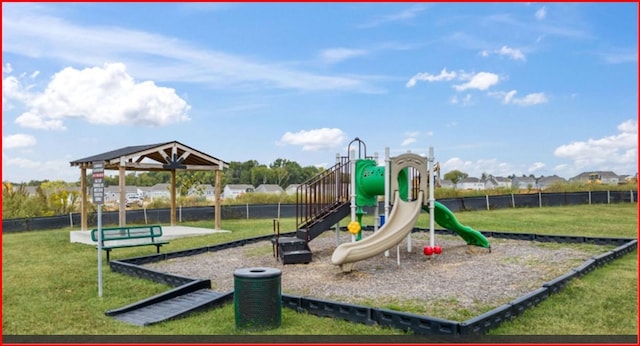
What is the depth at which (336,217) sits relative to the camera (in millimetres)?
10875

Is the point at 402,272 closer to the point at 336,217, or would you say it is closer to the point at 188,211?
the point at 336,217

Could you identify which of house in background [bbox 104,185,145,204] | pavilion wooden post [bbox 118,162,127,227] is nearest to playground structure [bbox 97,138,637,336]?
pavilion wooden post [bbox 118,162,127,227]

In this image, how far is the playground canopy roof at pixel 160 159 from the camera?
14.9m

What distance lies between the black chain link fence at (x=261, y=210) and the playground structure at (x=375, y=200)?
10659 mm

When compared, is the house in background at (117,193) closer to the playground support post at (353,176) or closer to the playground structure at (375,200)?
the playground structure at (375,200)

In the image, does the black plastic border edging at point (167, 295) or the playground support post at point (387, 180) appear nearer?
the black plastic border edging at point (167, 295)

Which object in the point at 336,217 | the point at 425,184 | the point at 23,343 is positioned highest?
the point at 425,184

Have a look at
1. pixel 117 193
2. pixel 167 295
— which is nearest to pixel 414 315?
pixel 167 295

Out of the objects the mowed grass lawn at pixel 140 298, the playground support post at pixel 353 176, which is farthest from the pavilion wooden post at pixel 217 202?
the playground support post at pixel 353 176

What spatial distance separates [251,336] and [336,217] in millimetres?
5535

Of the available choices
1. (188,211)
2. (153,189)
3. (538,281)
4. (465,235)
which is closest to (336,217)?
(465,235)

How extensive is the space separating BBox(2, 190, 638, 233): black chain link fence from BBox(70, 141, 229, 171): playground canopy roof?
3.53 metres

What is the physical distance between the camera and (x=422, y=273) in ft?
28.9

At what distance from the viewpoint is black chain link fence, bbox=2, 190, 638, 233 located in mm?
18719
